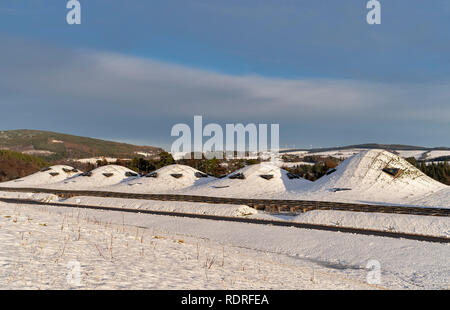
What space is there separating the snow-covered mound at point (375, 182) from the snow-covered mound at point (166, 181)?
27.7 m

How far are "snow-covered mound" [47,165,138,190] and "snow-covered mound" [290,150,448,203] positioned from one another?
162 feet

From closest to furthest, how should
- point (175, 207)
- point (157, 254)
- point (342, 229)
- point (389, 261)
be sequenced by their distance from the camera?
point (157, 254) < point (389, 261) < point (342, 229) < point (175, 207)

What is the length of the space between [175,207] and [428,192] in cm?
3383

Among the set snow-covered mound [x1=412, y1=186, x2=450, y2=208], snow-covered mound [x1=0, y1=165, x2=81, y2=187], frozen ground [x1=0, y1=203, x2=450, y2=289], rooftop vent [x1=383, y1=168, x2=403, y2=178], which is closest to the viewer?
frozen ground [x1=0, y1=203, x2=450, y2=289]

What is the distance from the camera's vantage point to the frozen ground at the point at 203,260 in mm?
11148

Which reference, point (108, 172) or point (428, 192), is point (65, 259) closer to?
point (428, 192)

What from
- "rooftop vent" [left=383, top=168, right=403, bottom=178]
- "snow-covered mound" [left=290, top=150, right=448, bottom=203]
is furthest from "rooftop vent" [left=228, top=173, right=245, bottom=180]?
"rooftop vent" [left=383, top=168, right=403, bottom=178]

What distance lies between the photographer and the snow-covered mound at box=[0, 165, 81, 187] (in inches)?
3568

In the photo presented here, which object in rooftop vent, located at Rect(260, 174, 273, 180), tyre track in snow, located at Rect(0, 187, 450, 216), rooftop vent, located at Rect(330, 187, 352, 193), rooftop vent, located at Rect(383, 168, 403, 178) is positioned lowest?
tyre track in snow, located at Rect(0, 187, 450, 216)

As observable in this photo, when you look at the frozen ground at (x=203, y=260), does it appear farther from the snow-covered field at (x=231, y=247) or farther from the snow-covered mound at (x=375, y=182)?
the snow-covered mound at (x=375, y=182)

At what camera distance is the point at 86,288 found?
9.77m

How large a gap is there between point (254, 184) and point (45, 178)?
6290 cm

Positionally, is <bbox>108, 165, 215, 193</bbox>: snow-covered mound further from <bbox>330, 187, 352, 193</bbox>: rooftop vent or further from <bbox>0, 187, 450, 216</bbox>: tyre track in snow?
<bbox>330, 187, 352, 193</bbox>: rooftop vent
